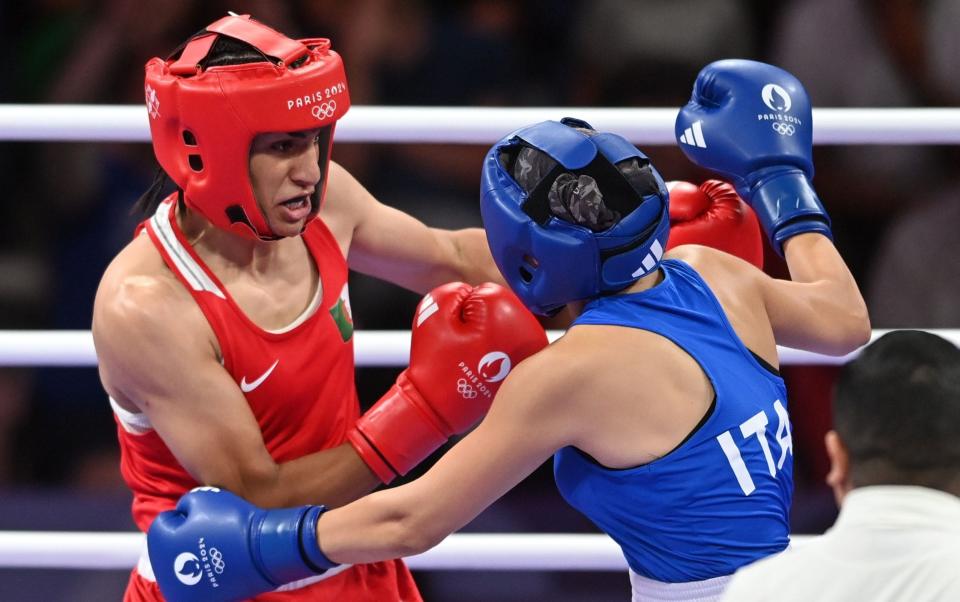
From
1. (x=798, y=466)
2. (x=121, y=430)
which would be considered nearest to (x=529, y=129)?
(x=121, y=430)

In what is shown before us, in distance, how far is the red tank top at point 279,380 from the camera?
84.4 inches

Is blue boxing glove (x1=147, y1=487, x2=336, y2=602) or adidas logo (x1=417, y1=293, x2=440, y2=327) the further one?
adidas logo (x1=417, y1=293, x2=440, y2=327)

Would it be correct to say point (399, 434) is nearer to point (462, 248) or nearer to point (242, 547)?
point (242, 547)

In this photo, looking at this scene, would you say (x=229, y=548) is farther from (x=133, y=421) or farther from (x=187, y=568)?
(x=133, y=421)

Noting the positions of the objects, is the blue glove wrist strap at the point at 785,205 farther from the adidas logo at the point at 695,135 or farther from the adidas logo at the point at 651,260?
the adidas logo at the point at 651,260

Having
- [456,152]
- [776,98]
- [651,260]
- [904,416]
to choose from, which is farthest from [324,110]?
[456,152]

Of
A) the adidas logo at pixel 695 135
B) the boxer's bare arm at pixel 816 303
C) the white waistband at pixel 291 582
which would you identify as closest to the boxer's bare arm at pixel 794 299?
the boxer's bare arm at pixel 816 303

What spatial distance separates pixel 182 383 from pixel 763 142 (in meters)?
1.03

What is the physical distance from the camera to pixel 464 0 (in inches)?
157

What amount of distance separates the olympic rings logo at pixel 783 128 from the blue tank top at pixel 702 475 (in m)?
0.42

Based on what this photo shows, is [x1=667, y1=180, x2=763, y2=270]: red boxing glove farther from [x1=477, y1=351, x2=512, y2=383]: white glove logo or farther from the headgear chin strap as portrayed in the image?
the headgear chin strap

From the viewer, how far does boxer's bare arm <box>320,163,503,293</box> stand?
2.42 meters

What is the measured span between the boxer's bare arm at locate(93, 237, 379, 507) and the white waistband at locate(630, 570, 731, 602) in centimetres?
55

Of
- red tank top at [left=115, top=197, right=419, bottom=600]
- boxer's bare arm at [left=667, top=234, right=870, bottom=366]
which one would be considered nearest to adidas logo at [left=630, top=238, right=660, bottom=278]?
boxer's bare arm at [left=667, top=234, right=870, bottom=366]
